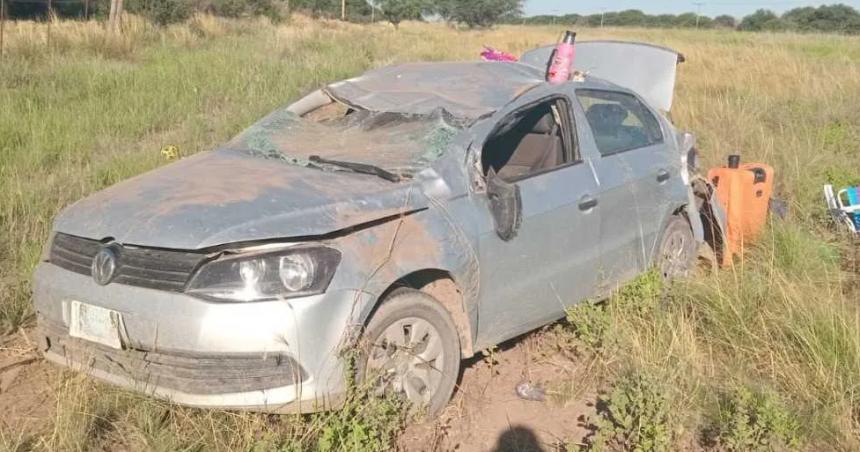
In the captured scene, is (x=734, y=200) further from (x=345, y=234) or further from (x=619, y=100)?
(x=345, y=234)

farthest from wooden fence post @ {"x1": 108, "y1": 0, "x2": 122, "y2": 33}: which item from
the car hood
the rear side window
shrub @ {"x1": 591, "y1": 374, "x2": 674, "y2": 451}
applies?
shrub @ {"x1": 591, "y1": 374, "x2": 674, "y2": 451}

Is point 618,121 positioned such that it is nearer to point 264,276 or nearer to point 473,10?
point 264,276

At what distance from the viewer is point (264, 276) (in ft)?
9.67

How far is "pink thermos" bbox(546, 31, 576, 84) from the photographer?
185 inches

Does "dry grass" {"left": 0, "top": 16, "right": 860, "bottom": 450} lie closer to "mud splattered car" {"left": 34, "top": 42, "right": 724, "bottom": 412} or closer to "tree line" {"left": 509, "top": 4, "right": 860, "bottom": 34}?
"mud splattered car" {"left": 34, "top": 42, "right": 724, "bottom": 412}

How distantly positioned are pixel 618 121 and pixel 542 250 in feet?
4.64

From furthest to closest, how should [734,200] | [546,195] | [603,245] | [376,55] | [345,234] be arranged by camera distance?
[376,55] < [734,200] < [603,245] < [546,195] < [345,234]

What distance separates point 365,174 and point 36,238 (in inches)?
108

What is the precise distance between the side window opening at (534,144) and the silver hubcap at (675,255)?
43.0 inches

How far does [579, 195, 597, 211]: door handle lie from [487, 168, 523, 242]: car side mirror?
61cm

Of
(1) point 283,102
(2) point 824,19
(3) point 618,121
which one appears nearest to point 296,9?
(1) point 283,102

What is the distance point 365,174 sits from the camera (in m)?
3.66

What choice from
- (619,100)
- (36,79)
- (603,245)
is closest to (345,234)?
(603,245)

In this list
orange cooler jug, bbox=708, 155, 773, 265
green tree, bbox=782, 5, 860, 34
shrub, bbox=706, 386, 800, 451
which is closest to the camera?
shrub, bbox=706, 386, 800, 451
